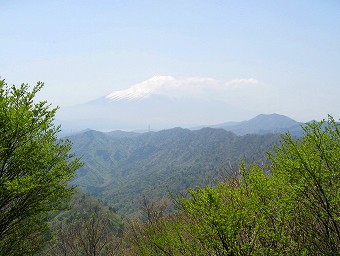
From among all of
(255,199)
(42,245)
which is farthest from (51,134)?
(255,199)

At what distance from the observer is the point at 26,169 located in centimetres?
1477

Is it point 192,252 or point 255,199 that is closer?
point 255,199

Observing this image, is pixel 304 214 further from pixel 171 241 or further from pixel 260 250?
pixel 171 241

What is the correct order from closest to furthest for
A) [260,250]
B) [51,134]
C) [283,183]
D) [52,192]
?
[260,250] < [283,183] < [52,192] < [51,134]

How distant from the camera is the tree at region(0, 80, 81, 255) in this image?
13656mm

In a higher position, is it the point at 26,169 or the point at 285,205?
the point at 26,169

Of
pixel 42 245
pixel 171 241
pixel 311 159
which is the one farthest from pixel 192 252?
pixel 42 245

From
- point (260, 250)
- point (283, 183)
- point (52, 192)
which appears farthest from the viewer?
point (52, 192)

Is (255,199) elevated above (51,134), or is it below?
below

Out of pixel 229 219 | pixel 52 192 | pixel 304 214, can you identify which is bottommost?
pixel 304 214

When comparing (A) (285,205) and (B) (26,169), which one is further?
(B) (26,169)

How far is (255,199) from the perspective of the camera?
1348cm

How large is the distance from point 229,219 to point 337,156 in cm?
544

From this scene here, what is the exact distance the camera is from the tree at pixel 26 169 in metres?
13.7
